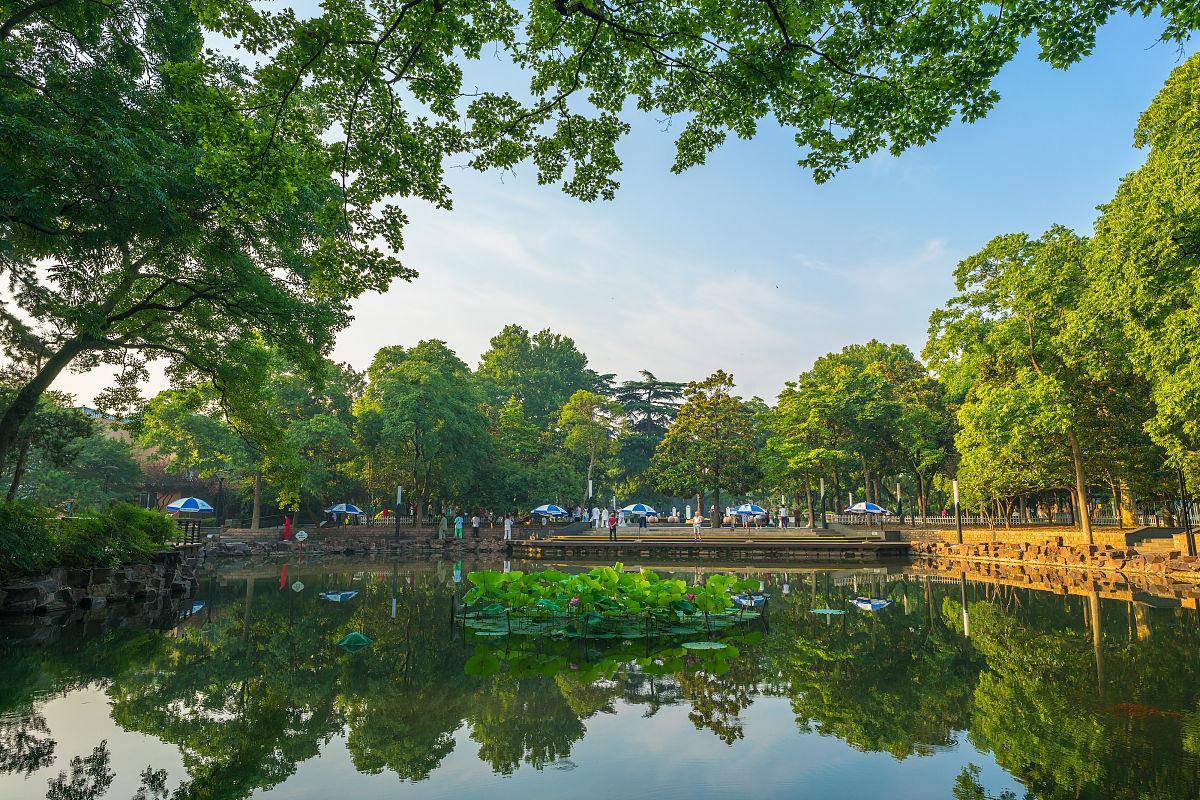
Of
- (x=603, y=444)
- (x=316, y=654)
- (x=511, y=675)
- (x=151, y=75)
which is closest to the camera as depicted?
(x=511, y=675)

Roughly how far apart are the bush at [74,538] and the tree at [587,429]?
1141 inches

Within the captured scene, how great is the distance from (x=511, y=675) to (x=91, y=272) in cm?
1386

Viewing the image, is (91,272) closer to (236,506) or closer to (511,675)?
(511,675)

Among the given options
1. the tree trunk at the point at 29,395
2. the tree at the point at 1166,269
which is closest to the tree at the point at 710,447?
the tree at the point at 1166,269

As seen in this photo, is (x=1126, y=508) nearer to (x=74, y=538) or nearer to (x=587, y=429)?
(x=587, y=429)

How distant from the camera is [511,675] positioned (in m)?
7.95

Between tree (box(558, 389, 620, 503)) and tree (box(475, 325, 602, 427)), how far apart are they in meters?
15.5

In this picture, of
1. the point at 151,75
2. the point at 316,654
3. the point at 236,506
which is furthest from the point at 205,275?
the point at 236,506

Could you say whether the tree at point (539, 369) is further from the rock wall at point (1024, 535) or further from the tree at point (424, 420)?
the rock wall at point (1024, 535)

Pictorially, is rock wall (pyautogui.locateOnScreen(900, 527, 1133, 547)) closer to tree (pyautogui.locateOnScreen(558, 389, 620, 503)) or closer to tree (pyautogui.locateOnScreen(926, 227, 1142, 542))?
tree (pyautogui.locateOnScreen(926, 227, 1142, 542))

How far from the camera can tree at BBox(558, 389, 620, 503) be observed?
147ft

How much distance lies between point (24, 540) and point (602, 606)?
37.7 ft

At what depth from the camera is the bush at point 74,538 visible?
12.2 metres

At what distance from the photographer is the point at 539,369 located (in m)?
71.8
